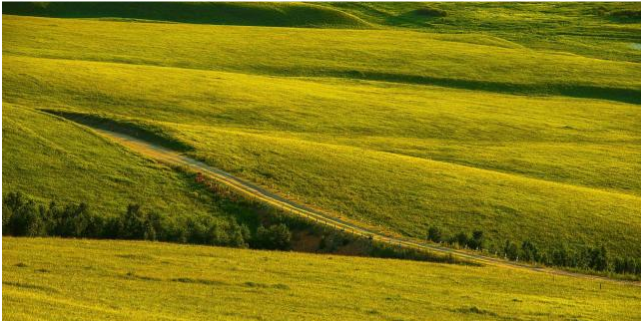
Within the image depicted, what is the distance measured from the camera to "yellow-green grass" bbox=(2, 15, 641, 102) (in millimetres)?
116125

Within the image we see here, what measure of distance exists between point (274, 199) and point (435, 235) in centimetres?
1080

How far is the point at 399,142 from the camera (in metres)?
88.1

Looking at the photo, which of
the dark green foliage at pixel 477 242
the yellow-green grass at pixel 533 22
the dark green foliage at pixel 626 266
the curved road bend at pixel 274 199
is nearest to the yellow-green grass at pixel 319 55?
the yellow-green grass at pixel 533 22

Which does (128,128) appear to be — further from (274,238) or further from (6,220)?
(6,220)

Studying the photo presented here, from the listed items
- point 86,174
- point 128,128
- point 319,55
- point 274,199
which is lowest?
point 274,199

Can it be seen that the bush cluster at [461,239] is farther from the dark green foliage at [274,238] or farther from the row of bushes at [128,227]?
the row of bushes at [128,227]

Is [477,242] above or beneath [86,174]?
beneath

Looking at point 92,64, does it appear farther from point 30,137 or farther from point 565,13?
point 565,13

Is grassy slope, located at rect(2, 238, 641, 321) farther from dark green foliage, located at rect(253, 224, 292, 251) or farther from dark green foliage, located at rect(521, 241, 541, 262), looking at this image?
dark green foliage, located at rect(521, 241, 541, 262)

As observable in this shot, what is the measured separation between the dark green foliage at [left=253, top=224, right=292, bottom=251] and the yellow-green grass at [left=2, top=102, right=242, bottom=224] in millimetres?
4189

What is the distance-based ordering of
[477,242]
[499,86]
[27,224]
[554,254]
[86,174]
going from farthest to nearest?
1. [499,86]
2. [86,174]
3. [477,242]
4. [554,254]
5. [27,224]

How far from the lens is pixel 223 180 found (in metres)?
69.8

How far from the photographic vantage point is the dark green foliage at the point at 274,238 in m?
61.1

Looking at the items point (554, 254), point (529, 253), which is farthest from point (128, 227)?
point (554, 254)
